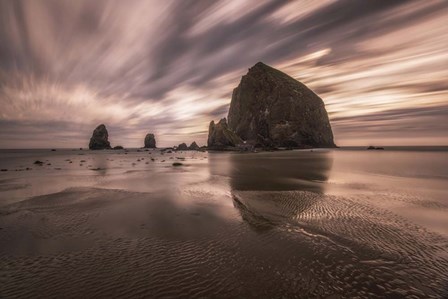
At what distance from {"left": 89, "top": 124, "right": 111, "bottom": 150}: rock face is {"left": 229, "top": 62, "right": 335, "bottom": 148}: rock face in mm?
98572

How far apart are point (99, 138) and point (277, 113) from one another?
131401 millimetres

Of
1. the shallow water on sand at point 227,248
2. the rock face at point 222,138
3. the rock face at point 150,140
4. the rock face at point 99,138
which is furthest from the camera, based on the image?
the rock face at point 150,140

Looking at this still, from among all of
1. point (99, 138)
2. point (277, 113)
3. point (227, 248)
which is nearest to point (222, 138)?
point (277, 113)

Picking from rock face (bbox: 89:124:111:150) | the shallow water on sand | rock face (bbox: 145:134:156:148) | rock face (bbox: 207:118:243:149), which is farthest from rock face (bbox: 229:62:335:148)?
the shallow water on sand

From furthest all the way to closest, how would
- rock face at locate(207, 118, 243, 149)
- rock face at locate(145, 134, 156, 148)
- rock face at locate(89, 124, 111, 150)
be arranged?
1. rock face at locate(145, 134, 156, 148)
2. rock face at locate(89, 124, 111, 150)
3. rock face at locate(207, 118, 243, 149)

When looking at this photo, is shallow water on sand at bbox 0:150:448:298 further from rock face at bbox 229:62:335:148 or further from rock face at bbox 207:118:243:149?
rock face at bbox 229:62:335:148

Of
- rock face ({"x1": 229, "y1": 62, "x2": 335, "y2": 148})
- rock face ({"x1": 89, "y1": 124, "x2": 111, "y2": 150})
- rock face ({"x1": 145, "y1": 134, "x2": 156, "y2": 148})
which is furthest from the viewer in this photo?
rock face ({"x1": 145, "y1": 134, "x2": 156, "y2": 148})

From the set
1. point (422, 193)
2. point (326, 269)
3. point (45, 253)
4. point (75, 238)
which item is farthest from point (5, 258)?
point (422, 193)

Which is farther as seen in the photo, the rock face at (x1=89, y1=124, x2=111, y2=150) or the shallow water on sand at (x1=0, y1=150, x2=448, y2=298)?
the rock face at (x1=89, y1=124, x2=111, y2=150)

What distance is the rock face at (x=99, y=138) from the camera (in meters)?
158

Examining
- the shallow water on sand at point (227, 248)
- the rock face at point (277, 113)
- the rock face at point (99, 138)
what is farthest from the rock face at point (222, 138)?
the shallow water on sand at point (227, 248)

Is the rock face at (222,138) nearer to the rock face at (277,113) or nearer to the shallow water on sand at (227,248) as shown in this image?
the rock face at (277,113)

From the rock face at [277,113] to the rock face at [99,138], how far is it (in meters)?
98.6

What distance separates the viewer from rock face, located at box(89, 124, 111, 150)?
158 m
